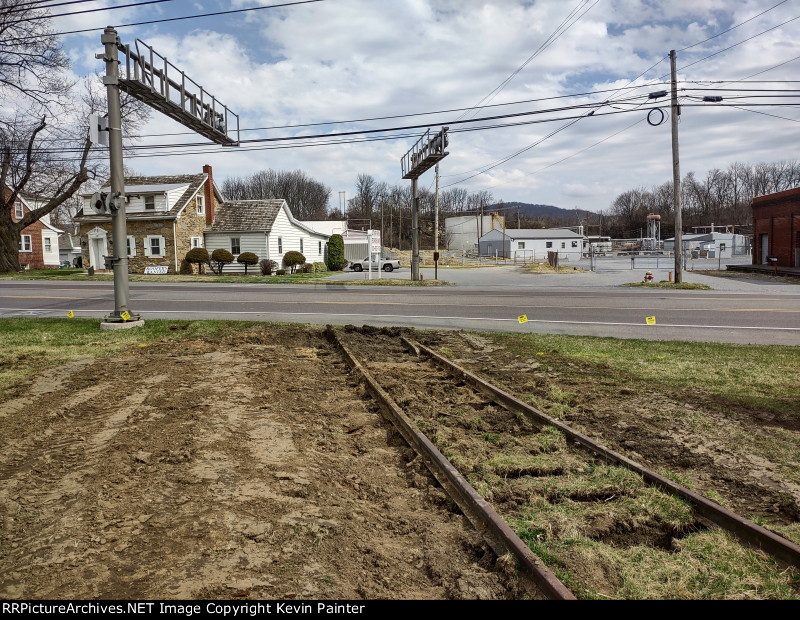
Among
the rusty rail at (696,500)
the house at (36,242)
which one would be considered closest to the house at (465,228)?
the house at (36,242)

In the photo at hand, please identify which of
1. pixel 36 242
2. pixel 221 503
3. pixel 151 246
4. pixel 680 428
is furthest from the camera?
pixel 36 242

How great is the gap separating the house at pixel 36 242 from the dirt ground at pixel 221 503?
2205 inches

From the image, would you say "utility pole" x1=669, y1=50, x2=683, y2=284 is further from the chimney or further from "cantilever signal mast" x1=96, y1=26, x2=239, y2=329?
the chimney

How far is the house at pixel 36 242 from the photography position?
54031mm

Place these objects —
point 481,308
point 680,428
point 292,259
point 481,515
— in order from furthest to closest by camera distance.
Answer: point 292,259 < point 481,308 < point 680,428 < point 481,515

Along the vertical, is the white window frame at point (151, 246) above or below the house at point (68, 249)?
below

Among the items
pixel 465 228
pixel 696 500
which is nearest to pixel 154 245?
pixel 696 500

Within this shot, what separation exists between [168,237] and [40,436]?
118 ft

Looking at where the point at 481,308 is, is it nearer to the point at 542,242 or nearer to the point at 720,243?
the point at 720,243

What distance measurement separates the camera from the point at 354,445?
5664 mm

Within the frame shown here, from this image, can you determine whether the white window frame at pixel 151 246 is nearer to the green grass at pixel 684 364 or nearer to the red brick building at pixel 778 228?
the green grass at pixel 684 364

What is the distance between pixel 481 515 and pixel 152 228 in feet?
132

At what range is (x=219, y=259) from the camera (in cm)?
3978
